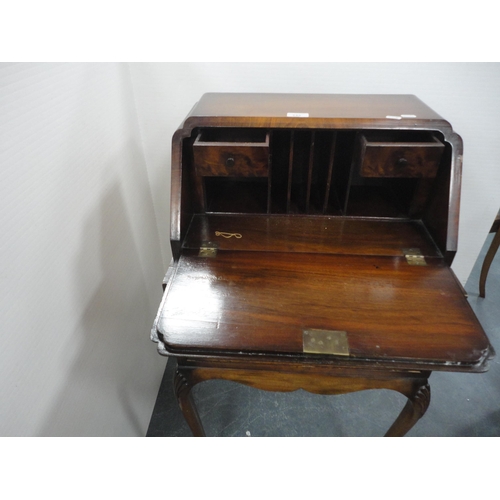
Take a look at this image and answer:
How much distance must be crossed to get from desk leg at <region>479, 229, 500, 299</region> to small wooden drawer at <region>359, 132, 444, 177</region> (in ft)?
3.59

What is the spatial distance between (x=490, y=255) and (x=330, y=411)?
1.16 m

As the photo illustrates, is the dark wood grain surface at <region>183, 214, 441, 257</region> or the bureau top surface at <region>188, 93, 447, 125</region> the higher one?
the bureau top surface at <region>188, 93, 447, 125</region>

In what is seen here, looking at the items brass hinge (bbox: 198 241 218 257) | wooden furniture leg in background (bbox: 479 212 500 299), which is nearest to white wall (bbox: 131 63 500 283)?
wooden furniture leg in background (bbox: 479 212 500 299)

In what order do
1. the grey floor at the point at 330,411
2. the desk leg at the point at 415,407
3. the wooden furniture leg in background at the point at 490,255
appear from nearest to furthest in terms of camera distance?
the desk leg at the point at 415,407, the grey floor at the point at 330,411, the wooden furniture leg in background at the point at 490,255

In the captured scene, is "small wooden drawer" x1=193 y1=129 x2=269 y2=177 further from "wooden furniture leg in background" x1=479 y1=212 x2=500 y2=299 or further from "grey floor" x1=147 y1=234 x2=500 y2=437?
"wooden furniture leg in background" x1=479 y1=212 x2=500 y2=299

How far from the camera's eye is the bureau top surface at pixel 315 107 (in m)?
0.86

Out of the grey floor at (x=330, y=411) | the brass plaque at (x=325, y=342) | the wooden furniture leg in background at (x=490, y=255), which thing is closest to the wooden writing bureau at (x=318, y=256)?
the brass plaque at (x=325, y=342)

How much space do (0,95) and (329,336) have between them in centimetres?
77

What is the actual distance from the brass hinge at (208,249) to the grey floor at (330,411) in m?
0.88

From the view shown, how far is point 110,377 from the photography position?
1.07 meters

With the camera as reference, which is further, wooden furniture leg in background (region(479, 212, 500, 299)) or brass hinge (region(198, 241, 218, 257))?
wooden furniture leg in background (region(479, 212, 500, 299))

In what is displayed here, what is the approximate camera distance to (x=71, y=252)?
0.86m

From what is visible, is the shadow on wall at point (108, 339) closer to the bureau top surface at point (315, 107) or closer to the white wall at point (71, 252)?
the white wall at point (71, 252)

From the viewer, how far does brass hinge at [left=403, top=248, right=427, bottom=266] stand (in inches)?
33.3
